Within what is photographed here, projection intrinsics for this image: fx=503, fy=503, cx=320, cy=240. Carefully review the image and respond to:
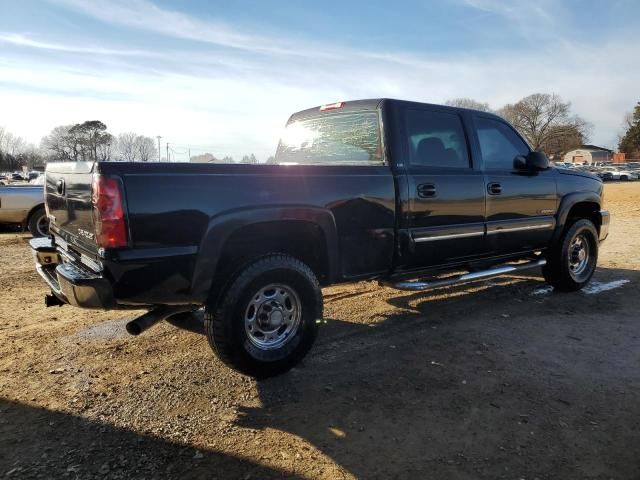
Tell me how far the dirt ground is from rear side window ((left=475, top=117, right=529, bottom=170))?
5.16 feet

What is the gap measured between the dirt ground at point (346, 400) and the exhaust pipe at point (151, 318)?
482 millimetres

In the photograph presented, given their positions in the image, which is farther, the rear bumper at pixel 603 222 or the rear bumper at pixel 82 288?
the rear bumper at pixel 603 222

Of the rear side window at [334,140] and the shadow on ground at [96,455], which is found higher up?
the rear side window at [334,140]

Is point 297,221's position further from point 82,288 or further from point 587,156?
point 587,156

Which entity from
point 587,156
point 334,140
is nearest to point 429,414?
point 334,140

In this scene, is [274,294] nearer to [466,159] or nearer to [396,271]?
[396,271]

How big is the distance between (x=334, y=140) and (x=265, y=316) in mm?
2007

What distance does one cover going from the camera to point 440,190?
4.47m

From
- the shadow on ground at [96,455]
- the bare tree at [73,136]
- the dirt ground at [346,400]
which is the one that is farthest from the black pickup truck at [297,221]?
the bare tree at [73,136]

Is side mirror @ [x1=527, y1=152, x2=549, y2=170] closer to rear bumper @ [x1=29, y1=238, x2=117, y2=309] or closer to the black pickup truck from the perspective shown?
the black pickup truck

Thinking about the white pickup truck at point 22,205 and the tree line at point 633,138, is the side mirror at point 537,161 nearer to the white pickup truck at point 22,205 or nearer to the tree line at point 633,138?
the white pickup truck at point 22,205

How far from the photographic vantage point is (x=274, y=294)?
3.63 meters

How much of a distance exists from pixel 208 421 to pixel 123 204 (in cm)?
140

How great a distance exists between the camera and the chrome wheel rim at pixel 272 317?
3.55 m
